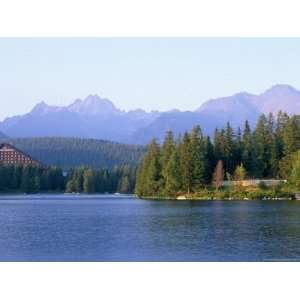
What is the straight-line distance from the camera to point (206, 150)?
101m

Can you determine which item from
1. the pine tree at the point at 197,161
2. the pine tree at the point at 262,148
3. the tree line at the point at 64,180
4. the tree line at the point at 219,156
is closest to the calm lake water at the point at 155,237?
the pine tree at the point at 197,161

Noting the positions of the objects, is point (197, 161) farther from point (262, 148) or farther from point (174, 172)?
point (262, 148)

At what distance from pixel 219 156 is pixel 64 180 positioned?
81.5 meters

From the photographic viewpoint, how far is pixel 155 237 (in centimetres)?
4225

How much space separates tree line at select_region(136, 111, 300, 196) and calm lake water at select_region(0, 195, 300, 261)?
1465 inches

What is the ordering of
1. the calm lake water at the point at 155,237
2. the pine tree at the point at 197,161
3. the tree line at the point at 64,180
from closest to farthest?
the calm lake water at the point at 155,237, the pine tree at the point at 197,161, the tree line at the point at 64,180

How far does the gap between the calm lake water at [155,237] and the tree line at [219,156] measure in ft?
122

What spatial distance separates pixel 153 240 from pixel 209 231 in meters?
6.19

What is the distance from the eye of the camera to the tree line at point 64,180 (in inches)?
6398

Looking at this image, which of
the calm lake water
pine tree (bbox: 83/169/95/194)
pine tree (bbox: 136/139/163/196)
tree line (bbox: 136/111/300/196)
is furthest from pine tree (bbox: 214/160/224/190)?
pine tree (bbox: 83/169/95/194)

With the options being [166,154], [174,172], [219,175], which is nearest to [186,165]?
[174,172]

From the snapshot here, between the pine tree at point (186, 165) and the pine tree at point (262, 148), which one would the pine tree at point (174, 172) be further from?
the pine tree at point (262, 148)
